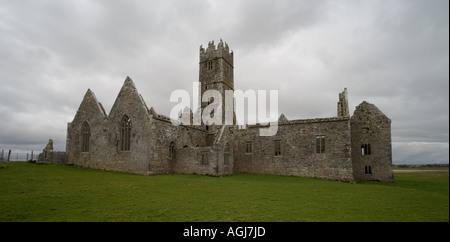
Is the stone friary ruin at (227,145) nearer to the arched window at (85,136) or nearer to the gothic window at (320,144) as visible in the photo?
the arched window at (85,136)

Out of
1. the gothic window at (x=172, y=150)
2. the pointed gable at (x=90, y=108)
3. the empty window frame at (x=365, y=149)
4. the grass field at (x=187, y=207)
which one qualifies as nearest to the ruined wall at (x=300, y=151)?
the empty window frame at (x=365, y=149)

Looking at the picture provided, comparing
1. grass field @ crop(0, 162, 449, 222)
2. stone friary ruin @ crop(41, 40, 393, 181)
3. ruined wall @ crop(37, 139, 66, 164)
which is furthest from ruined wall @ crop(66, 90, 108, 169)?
grass field @ crop(0, 162, 449, 222)

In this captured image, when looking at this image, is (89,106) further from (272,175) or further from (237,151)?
(272,175)

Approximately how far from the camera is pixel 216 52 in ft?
147

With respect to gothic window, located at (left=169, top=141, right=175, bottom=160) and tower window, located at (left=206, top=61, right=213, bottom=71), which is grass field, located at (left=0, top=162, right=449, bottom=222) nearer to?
gothic window, located at (left=169, top=141, right=175, bottom=160)

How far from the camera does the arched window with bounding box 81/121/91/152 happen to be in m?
31.6

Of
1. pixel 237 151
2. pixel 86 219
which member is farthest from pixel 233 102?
pixel 86 219

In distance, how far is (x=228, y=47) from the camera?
1855 inches

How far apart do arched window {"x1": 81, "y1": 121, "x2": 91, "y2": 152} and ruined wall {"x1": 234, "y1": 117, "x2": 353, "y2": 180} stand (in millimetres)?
18920

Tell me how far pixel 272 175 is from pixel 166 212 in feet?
70.4

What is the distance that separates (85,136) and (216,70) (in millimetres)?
23240

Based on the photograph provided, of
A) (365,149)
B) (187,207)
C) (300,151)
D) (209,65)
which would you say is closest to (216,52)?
(209,65)

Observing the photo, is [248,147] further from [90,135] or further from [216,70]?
[90,135]

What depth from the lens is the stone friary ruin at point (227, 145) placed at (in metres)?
27.4
